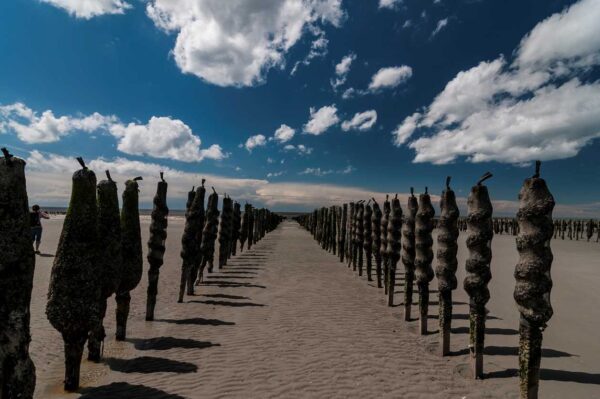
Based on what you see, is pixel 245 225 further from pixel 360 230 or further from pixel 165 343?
pixel 165 343

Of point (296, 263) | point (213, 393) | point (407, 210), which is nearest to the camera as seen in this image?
point (213, 393)

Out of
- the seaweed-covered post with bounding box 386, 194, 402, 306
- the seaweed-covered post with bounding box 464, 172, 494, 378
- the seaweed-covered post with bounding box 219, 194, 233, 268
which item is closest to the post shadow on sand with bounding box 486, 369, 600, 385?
the seaweed-covered post with bounding box 464, 172, 494, 378

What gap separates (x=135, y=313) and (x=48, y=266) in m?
11.5

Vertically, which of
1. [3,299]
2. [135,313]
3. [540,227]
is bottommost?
[135,313]

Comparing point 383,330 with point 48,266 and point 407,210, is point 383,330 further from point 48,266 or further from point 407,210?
point 48,266

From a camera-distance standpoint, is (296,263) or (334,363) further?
(296,263)

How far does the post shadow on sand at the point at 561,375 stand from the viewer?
7852mm

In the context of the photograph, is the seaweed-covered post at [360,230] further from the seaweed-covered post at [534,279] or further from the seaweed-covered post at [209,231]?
the seaweed-covered post at [534,279]

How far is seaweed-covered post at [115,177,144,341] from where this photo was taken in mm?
9516

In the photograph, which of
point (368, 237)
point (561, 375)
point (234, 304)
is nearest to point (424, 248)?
point (561, 375)

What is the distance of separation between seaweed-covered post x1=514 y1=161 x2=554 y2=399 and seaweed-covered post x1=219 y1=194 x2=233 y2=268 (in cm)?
1912

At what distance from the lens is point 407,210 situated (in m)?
12.5

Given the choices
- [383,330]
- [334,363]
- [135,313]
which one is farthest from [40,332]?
[383,330]

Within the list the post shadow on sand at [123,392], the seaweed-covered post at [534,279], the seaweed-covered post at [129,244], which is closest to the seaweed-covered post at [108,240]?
the seaweed-covered post at [129,244]
